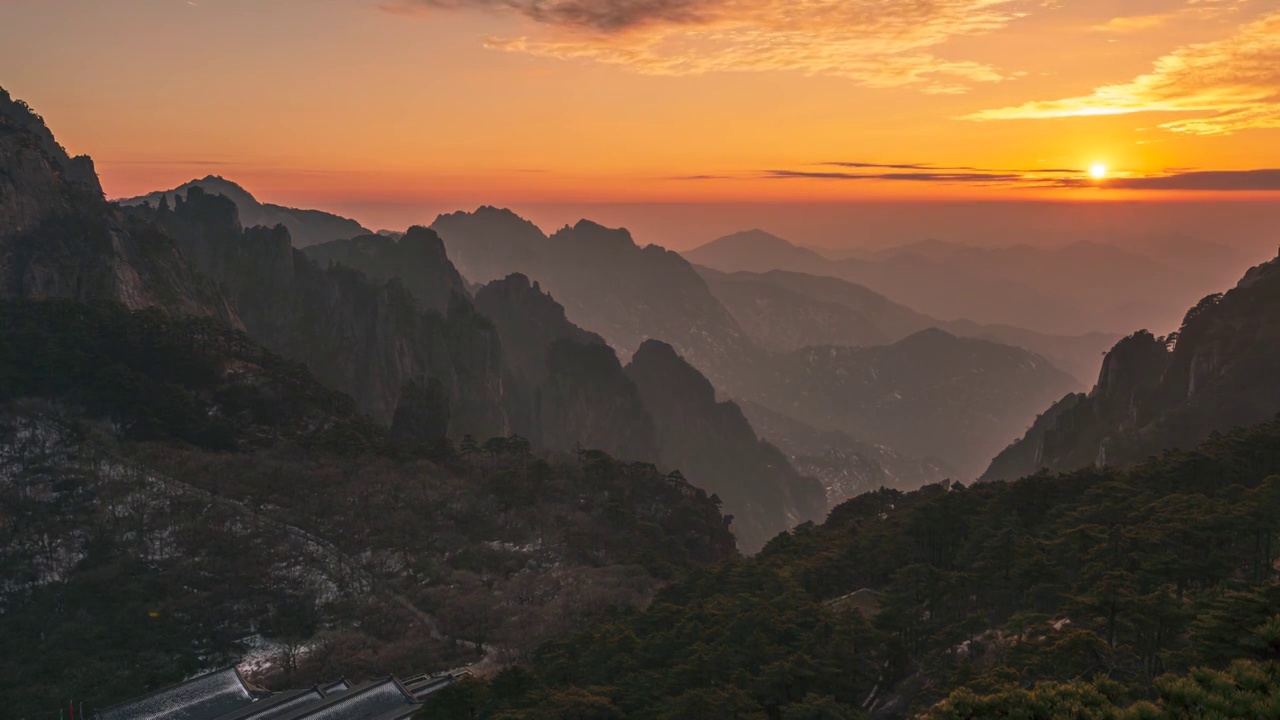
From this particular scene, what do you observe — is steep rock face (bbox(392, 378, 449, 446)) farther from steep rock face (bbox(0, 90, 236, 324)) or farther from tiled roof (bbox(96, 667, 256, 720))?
tiled roof (bbox(96, 667, 256, 720))

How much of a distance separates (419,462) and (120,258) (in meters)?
81.2

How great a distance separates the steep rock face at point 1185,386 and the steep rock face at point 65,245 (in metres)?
176

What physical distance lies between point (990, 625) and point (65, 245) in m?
167

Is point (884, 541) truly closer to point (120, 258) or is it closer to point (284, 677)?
point (284, 677)

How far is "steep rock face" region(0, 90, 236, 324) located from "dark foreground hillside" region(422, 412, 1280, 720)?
134 m

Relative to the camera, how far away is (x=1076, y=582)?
55.7 metres

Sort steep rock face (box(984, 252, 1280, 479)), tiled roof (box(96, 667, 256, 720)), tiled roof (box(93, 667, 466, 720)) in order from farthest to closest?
steep rock face (box(984, 252, 1280, 479))
tiled roof (box(96, 667, 256, 720))
tiled roof (box(93, 667, 466, 720))

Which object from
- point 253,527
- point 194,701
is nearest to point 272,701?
point 194,701

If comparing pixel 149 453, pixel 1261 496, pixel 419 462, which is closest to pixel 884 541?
pixel 1261 496

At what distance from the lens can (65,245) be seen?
157250 millimetres

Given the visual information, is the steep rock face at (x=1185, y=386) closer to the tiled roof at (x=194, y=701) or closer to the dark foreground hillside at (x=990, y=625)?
the dark foreground hillside at (x=990, y=625)

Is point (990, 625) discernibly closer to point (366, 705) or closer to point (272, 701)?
point (366, 705)

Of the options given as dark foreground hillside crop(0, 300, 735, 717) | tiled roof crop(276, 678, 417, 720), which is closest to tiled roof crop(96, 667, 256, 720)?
dark foreground hillside crop(0, 300, 735, 717)

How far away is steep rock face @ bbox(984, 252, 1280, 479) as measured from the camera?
12794 centimetres
